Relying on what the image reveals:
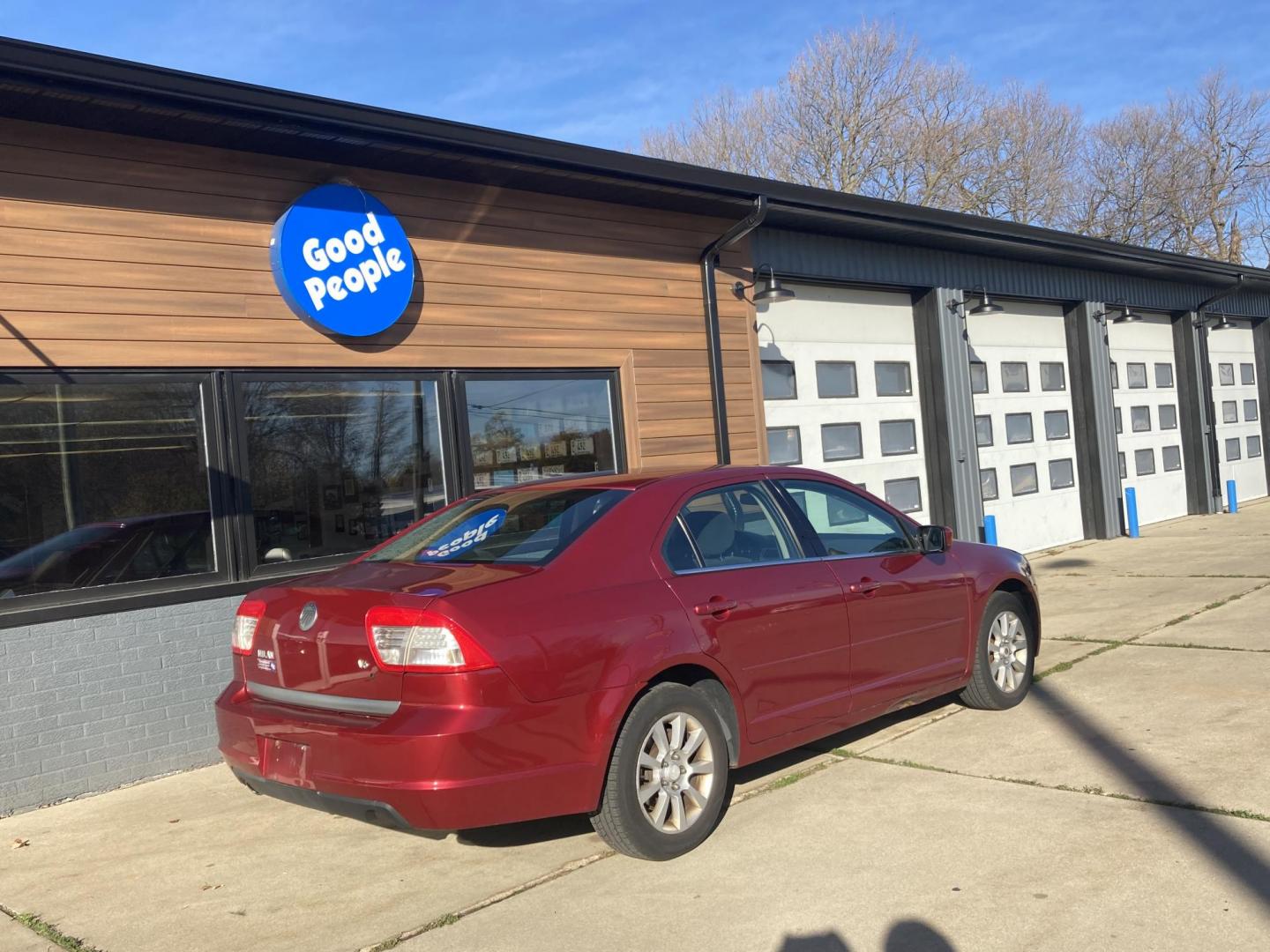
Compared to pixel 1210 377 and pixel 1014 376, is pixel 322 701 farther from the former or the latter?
pixel 1210 377

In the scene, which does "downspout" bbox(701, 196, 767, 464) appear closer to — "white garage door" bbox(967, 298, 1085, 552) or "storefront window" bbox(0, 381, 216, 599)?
"storefront window" bbox(0, 381, 216, 599)

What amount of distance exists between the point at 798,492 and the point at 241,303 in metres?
3.58

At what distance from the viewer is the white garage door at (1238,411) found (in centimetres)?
1819

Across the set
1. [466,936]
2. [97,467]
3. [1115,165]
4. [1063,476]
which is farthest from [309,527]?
[1115,165]

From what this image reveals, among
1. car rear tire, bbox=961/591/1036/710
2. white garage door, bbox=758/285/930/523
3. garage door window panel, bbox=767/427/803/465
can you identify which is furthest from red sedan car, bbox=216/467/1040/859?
white garage door, bbox=758/285/930/523

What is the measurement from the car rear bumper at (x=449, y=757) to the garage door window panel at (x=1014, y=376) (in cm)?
1074

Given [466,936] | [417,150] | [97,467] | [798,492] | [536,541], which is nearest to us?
[466,936]

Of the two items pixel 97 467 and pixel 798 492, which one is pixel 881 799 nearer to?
pixel 798 492

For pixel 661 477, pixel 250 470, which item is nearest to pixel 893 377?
pixel 250 470

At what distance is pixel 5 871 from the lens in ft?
15.7

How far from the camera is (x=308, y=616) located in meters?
4.11

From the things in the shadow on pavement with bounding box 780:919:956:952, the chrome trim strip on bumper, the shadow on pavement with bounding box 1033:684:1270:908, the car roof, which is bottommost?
the shadow on pavement with bounding box 780:919:956:952

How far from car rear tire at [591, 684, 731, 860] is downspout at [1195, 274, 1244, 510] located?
15.2 metres

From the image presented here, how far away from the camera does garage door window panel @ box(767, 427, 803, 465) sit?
10.6 meters
